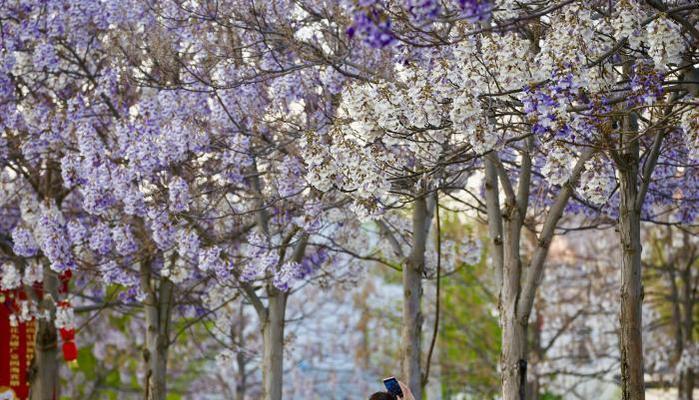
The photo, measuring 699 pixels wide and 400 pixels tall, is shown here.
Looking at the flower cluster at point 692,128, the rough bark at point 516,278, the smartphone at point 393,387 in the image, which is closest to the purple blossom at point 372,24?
the flower cluster at point 692,128

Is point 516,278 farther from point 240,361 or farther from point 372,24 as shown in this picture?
point 240,361

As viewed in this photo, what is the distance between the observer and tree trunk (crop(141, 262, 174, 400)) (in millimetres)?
14336

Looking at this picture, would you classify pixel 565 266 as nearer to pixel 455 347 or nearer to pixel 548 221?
pixel 455 347

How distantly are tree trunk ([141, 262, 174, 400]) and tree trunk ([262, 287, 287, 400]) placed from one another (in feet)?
5.64

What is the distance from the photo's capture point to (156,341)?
14.5 metres

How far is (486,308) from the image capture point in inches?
1034

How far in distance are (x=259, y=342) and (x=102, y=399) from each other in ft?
15.4

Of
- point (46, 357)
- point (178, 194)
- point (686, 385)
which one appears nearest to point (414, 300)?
point (178, 194)

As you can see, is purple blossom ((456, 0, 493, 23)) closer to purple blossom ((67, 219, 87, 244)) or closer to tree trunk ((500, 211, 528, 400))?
tree trunk ((500, 211, 528, 400))

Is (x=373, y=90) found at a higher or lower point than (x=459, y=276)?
lower

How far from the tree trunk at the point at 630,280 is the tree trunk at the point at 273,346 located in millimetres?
5279

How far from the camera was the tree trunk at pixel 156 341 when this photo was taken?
1434cm

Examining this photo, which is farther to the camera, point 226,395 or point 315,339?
point 315,339

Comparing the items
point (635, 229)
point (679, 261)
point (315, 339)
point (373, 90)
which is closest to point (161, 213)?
point (373, 90)
